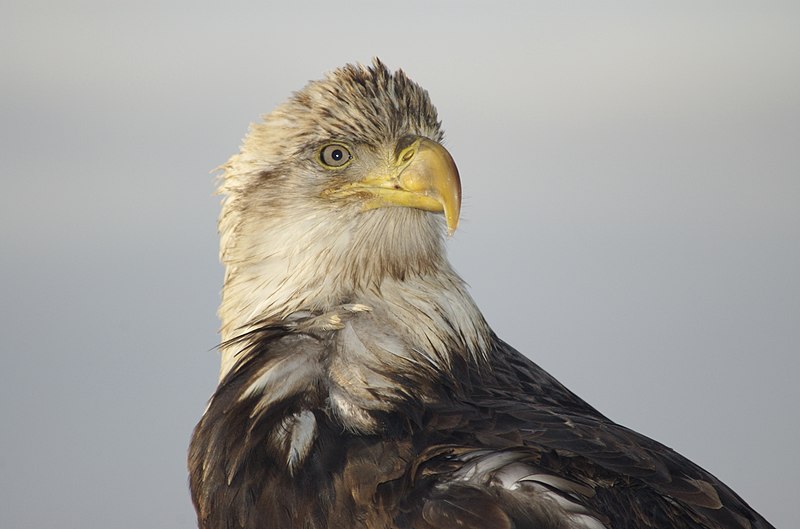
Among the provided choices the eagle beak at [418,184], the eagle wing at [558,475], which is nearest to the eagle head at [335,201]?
the eagle beak at [418,184]

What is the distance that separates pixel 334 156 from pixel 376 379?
0.89 metres

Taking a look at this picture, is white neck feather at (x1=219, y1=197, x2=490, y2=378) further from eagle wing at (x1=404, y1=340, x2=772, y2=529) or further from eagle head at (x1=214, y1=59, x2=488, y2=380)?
eagle wing at (x1=404, y1=340, x2=772, y2=529)

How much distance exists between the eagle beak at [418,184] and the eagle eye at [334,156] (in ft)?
0.30

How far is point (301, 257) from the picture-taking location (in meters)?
5.28

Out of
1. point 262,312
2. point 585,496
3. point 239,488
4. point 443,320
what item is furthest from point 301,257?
point 585,496

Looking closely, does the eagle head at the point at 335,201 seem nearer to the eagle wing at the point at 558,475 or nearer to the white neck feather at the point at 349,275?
the white neck feather at the point at 349,275

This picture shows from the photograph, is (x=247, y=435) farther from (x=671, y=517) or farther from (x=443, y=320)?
(x=671, y=517)

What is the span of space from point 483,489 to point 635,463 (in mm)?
540

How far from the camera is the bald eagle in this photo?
4633 mm

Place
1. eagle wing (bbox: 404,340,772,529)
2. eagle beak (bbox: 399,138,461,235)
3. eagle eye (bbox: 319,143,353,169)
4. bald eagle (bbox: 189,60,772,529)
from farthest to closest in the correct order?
1. eagle eye (bbox: 319,143,353,169)
2. eagle beak (bbox: 399,138,461,235)
3. bald eagle (bbox: 189,60,772,529)
4. eagle wing (bbox: 404,340,772,529)

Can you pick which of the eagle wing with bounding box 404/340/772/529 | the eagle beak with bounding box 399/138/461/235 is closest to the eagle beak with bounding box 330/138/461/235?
the eagle beak with bounding box 399/138/461/235

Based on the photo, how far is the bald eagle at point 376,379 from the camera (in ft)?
15.2

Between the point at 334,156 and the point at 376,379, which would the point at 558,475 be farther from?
the point at 334,156

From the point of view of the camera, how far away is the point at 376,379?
5.04 metres
